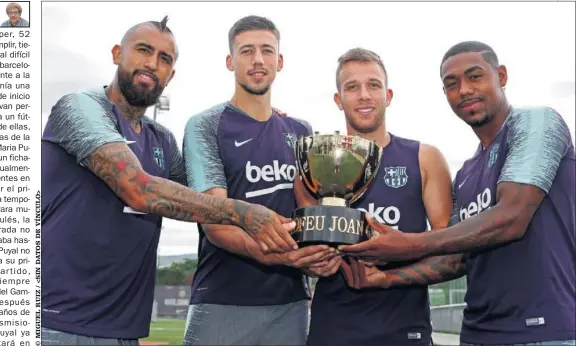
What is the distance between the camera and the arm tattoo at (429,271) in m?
3.08

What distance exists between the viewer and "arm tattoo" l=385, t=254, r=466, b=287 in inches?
121

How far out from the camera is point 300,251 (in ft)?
9.33

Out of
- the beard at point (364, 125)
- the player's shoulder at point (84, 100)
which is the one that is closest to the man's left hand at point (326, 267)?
Result: the beard at point (364, 125)

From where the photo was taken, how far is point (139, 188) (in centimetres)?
285

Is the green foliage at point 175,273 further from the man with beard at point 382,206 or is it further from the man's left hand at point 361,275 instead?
the man's left hand at point 361,275

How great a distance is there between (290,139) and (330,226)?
0.89m

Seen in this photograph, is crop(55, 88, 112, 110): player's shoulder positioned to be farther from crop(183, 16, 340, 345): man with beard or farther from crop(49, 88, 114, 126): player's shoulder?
crop(183, 16, 340, 345): man with beard

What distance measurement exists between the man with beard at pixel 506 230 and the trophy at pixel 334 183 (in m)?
0.12

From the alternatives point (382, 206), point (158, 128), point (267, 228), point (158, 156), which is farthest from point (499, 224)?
point (158, 128)

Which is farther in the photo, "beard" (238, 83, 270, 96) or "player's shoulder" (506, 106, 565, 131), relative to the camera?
"beard" (238, 83, 270, 96)

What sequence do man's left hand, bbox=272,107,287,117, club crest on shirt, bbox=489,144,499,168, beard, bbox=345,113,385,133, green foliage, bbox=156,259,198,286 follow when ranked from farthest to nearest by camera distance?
1. green foliage, bbox=156,259,198,286
2. man's left hand, bbox=272,107,287,117
3. beard, bbox=345,113,385,133
4. club crest on shirt, bbox=489,144,499,168

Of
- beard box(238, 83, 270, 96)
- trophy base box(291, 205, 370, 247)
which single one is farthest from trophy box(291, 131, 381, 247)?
beard box(238, 83, 270, 96)

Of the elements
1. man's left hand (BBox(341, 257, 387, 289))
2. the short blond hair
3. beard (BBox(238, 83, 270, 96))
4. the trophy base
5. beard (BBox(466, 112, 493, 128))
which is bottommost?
man's left hand (BBox(341, 257, 387, 289))

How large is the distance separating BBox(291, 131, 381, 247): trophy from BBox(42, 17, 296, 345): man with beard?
0.52 feet
